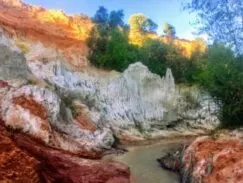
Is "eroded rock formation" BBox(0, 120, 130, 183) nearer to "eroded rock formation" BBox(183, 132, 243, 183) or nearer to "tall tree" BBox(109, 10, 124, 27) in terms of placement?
"eroded rock formation" BBox(183, 132, 243, 183)

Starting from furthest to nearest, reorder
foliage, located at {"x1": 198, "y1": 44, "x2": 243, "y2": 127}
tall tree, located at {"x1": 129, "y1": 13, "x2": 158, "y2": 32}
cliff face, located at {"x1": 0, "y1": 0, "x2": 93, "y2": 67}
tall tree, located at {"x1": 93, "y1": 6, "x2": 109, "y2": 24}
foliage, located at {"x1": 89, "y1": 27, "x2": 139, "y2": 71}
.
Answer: tall tree, located at {"x1": 129, "y1": 13, "x2": 158, "y2": 32}
tall tree, located at {"x1": 93, "y1": 6, "x2": 109, "y2": 24}
foliage, located at {"x1": 89, "y1": 27, "x2": 139, "y2": 71}
cliff face, located at {"x1": 0, "y1": 0, "x2": 93, "y2": 67}
foliage, located at {"x1": 198, "y1": 44, "x2": 243, "y2": 127}

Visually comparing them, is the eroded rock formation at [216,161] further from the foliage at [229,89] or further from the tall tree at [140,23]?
the tall tree at [140,23]

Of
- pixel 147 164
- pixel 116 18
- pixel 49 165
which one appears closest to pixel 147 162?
pixel 147 164

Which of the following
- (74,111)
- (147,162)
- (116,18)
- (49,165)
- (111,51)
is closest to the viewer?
(49,165)

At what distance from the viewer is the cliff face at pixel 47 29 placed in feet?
101

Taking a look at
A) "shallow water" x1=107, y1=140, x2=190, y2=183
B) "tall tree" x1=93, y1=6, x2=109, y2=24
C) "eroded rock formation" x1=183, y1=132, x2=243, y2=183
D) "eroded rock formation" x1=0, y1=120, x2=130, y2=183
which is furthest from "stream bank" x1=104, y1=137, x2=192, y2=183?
"tall tree" x1=93, y1=6, x2=109, y2=24

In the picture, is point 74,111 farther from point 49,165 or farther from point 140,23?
point 140,23

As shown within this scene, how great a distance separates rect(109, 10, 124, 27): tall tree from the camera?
127 ft

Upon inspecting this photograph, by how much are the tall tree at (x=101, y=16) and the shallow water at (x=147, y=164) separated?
20216 millimetres

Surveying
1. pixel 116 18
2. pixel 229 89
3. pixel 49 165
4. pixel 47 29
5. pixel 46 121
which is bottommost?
pixel 49 165

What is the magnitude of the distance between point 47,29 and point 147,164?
965 inches

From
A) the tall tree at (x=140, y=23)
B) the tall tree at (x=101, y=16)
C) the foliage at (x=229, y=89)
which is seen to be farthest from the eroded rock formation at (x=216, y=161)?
the tall tree at (x=140, y=23)

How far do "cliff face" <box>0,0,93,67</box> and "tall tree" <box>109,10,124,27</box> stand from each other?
2.48 m

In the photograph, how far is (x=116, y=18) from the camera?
39.7 meters
